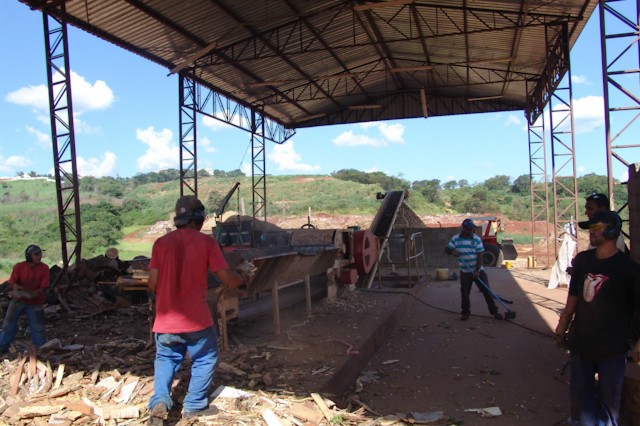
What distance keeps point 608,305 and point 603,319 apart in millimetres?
99

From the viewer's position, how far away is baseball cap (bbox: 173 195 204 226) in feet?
12.4

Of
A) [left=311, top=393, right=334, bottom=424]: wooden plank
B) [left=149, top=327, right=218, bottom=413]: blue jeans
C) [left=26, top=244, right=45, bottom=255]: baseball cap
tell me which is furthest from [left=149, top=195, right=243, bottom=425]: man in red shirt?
[left=26, top=244, right=45, bottom=255]: baseball cap

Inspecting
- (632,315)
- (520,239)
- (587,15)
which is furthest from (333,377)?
(520,239)

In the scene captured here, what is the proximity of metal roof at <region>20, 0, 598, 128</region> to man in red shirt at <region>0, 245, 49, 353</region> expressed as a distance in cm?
671

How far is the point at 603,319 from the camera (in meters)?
3.25

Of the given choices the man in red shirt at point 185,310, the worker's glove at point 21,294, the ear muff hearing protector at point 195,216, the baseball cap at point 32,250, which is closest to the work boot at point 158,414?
the man in red shirt at point 185,310

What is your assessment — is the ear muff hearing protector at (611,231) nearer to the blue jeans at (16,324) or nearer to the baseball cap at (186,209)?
the baseball cap at (186,209)

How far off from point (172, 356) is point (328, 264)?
509 centimetres

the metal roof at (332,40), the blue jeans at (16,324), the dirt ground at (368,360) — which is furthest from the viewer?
the metal roof at (332,40)

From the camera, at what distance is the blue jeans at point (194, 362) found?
11.9 feet

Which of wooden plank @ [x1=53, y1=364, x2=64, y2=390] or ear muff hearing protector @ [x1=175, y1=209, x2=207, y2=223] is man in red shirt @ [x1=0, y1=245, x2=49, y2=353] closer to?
wooden plank @ [x1=53, y1=364, x2=64, y2=390]

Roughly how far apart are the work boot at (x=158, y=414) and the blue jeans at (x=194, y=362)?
3.2 inches

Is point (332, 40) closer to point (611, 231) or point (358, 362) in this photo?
point (358, 362)

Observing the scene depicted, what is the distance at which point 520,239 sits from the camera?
3338 cm
